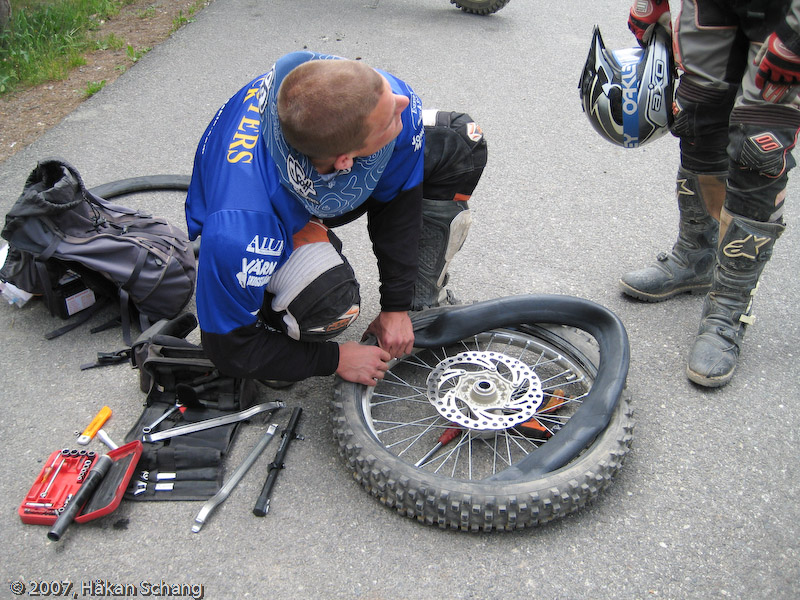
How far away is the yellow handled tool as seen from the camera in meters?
2.23

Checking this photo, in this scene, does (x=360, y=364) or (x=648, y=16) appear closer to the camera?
(x=360, y=364)

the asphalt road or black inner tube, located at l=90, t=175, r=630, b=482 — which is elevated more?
black inner tube, located at l=90, t=175, r=630, b=482

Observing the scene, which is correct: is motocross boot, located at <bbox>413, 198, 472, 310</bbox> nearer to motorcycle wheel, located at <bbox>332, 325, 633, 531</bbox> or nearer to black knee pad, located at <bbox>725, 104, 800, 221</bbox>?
motorcycle wheel, located at <bbox>332, 325, 633, 531</bbox>

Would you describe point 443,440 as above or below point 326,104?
below

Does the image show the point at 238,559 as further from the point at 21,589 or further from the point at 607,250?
the point at 607,250

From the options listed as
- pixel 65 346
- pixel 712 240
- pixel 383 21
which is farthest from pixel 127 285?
pixel 383 21

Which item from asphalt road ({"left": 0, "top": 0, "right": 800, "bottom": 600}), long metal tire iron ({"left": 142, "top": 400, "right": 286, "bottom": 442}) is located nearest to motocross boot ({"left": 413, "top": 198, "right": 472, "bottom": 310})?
asphalt road ({"left": 0, "top": 0, "right": 800, "bottom": 600})

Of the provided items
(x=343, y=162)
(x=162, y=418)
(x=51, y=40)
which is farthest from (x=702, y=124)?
(x=51, y=40)

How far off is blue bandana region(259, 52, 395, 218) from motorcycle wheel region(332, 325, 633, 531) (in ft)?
2.25

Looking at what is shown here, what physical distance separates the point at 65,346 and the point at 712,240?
8.97 ft

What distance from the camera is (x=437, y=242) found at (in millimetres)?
2463

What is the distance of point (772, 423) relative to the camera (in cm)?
233

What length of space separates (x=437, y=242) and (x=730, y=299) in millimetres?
1160

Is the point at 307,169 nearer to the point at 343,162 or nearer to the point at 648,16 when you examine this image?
the point at 343,162
